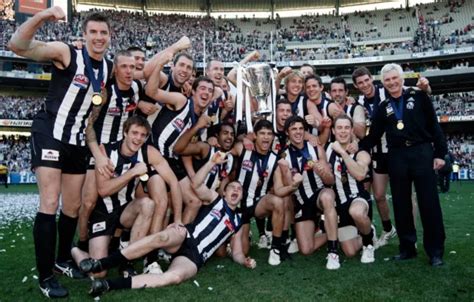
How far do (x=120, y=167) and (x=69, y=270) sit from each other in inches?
45.1

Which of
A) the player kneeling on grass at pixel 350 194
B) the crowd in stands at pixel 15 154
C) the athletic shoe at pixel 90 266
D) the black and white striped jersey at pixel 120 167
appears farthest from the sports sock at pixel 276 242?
the crowd in stands at pixel 15 154

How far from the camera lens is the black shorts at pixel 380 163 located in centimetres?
622

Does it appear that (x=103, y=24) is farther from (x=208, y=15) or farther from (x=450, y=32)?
(x=208, y=15)

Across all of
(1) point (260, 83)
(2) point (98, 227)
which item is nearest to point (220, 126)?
(1) point (260, 83)

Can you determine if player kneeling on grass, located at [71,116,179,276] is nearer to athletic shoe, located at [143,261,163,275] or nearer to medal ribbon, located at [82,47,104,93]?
athletic shoe, located at [143,261,163,275]

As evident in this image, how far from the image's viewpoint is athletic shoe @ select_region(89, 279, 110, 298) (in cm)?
379

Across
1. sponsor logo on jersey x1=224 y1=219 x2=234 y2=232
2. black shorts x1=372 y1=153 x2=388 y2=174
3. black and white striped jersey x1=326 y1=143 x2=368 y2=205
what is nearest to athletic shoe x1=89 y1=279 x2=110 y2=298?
sponsor logo on jersey x1=224 y1=219 x2=234 y2=232

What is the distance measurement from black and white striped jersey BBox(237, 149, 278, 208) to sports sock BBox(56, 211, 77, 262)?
2089 mm

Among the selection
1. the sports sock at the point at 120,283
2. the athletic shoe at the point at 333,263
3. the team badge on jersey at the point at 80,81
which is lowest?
the athletic shoe at the point at 333,263

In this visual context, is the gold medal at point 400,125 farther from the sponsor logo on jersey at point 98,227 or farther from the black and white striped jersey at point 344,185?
the sponsor logo on jersey at point 98,227

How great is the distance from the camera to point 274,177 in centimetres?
566

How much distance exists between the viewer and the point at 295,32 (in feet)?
144

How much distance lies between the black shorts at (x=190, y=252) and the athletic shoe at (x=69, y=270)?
3.11 ft

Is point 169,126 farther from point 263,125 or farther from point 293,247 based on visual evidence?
point 293,247
